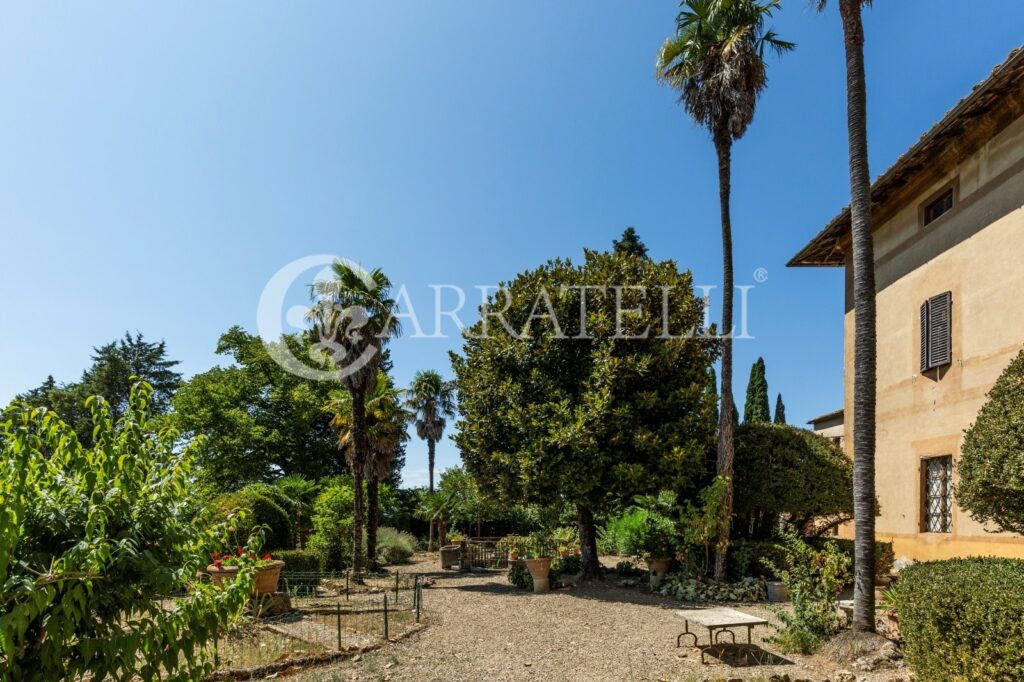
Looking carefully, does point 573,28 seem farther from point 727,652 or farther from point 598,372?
point 727,652

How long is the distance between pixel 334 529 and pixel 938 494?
626 inches

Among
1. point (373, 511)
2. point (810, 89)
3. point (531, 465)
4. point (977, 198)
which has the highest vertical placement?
point (810, 89)

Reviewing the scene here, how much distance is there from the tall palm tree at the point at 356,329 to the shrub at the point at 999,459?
1397 cm

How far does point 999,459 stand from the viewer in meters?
7.37

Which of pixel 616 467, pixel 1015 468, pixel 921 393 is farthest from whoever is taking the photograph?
pixel 921 393

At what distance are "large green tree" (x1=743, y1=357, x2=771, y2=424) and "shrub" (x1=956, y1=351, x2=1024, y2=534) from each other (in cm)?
2336

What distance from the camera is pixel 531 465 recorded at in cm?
1345

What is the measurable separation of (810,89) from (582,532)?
11345 millimetres

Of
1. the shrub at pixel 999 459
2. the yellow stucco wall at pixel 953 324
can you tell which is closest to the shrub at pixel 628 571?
the yellow stucco wall at pixel 953 324

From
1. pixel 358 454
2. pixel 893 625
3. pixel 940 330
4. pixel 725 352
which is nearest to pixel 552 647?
pixel 893 625

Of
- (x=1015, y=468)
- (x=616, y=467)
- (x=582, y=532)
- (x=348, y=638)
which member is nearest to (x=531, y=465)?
(x=616, y=467)

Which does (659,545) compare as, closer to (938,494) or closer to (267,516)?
(938,494)

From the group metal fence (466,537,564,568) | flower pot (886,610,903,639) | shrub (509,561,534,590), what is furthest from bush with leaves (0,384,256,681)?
metal fence (466,537,564,568)

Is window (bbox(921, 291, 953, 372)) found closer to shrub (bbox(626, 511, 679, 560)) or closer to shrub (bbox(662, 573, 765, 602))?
shrub (bbox(662, 573, 765, 602))
